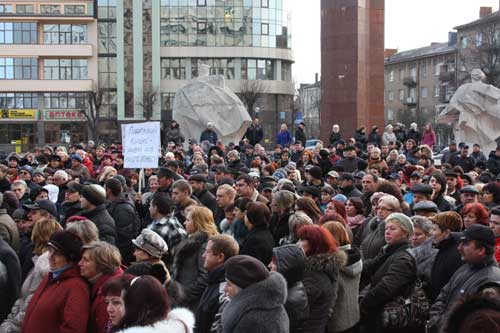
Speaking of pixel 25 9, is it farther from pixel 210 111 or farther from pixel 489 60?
pixel 210 111

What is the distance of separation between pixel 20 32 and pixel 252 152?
54.8 m

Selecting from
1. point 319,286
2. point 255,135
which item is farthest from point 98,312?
point 255,135

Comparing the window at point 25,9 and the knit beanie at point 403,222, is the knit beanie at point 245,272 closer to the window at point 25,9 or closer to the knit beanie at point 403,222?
the knit beanie at point 403,222

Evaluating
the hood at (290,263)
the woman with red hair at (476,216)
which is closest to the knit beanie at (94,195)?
the hood at (290,263)

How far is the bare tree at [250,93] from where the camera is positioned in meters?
70.9

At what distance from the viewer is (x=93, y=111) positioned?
6812cm

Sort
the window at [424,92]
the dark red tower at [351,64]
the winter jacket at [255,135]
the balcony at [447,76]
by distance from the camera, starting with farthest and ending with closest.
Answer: the window at [424,92] < the balcony at [447,76] < the dark red tower at [351,64] < the winter jacket at [255,135]

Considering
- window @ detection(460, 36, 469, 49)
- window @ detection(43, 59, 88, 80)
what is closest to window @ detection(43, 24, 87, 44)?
window @ detection(43, 59, 88, 80)

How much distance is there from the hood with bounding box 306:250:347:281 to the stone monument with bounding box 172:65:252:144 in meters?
22.0

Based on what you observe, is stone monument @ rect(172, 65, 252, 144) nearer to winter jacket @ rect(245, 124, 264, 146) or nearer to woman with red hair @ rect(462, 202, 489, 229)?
winter jacket @ rect(245, 124, 264, 146)

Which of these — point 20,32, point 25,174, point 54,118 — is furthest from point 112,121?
point 25,174

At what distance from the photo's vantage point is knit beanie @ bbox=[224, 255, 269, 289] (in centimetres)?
466

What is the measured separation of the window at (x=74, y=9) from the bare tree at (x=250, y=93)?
57.8 feet

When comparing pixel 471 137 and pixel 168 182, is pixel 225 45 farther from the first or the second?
pixel 168 182
